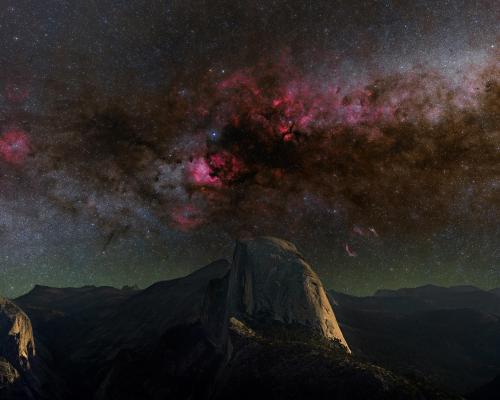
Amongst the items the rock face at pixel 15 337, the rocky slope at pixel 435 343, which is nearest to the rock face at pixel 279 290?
the rocky slope at pixel 435 343

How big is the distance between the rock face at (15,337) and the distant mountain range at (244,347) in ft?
0.36

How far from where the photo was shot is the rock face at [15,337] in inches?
1179

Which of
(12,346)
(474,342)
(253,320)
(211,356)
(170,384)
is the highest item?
(474,342)

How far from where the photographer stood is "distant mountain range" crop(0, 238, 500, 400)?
15.3 metres

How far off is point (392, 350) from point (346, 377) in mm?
40770

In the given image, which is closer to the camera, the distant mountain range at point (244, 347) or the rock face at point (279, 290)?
the distant mountain range at point (244, 347)

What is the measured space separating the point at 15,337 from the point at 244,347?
27587 mm

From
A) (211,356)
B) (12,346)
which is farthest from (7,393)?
(211,356)

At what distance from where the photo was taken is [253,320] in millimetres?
27266

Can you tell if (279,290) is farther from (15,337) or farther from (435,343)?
(435,343)

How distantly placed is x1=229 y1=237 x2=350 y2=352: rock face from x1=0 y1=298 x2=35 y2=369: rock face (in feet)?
72.1

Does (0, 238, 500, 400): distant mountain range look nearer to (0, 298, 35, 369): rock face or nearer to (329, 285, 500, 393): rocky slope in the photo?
(0, 298, 35, 369): rock face

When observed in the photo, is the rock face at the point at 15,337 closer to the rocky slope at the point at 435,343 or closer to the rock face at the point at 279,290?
the rock face at the point at 279,290

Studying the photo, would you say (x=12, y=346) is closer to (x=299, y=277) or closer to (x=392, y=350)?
(x=299, y=277)
